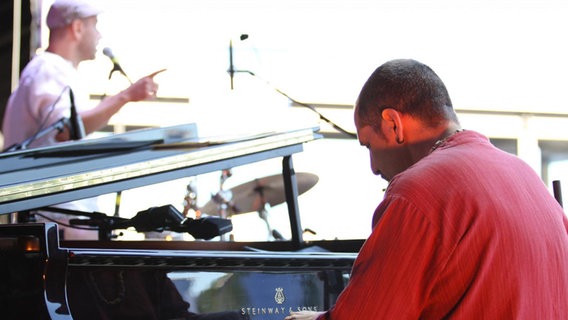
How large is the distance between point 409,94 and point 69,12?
3.03 metres

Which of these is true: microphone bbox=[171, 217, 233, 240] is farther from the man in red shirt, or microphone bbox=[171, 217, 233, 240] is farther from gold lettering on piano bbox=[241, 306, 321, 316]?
the man in red shirt

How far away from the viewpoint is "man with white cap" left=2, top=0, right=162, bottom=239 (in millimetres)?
4066

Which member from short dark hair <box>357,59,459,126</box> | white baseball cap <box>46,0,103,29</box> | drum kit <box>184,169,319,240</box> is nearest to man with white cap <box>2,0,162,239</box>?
white baseball cap <box>46,0,103,29</box>

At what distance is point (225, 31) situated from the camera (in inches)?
348

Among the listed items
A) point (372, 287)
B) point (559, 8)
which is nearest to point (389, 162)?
point (372, 287)

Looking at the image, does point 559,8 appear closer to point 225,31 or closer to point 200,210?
point 225,31

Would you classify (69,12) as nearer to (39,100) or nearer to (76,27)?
(76,27)

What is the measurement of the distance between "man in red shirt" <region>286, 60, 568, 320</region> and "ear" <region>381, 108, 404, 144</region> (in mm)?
81

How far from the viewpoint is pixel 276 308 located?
2672 mm

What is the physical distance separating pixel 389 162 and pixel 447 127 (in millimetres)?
142

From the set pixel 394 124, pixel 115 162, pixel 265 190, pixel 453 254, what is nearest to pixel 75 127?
pixel 115 162

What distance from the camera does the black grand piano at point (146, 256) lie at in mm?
2227

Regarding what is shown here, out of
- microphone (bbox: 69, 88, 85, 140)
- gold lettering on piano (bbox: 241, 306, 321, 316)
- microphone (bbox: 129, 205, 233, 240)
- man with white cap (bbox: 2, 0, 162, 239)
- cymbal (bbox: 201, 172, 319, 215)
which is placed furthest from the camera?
cymbal (bbox: 201, 172, 319, 215)

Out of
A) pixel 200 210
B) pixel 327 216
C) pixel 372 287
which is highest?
pixel 372 287
